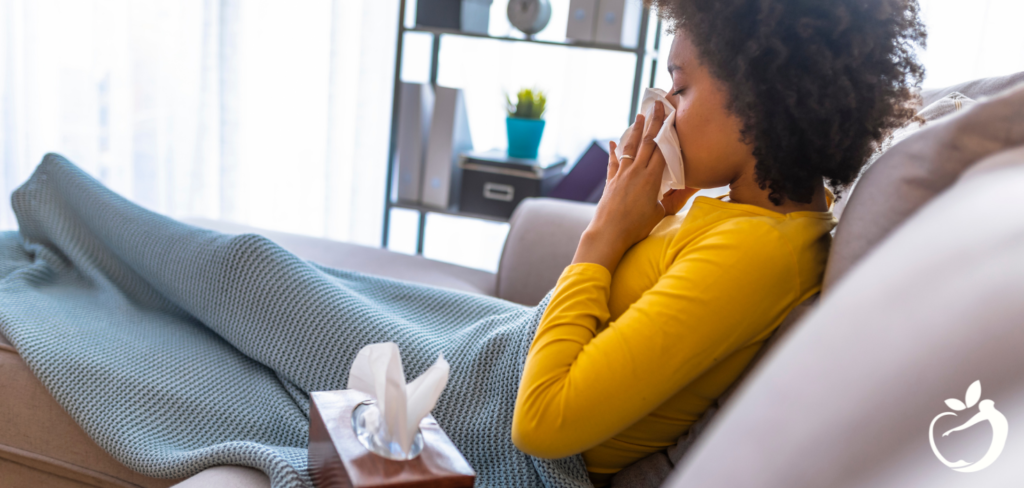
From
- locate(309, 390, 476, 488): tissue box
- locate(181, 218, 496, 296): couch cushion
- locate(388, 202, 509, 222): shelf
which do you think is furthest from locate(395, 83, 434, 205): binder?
locate(309, 390, 476, 488): tissue box

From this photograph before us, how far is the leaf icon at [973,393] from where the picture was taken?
16.6 inches

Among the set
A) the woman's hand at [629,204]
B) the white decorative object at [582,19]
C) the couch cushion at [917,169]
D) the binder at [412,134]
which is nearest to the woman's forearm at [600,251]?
the woman's hand at [629,204]

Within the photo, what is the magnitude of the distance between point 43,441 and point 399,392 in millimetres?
659

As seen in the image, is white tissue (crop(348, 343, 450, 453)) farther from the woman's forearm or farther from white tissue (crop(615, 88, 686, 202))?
white tissue (crop(615, 88, 686, 202))

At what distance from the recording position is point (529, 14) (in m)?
2.16

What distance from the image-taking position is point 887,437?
0.41 metres

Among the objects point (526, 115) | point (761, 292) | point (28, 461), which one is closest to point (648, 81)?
point (526, 115)

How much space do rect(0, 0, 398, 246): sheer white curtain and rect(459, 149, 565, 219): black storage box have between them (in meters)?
0.76

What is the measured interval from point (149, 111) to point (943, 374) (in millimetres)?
3069

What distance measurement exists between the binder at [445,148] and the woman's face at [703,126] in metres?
1.49

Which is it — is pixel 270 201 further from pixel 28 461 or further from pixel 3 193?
pixel 28 461

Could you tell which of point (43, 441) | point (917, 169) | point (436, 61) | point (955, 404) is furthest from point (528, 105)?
point (955, 404)

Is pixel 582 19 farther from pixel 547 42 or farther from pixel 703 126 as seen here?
pixel 703 126

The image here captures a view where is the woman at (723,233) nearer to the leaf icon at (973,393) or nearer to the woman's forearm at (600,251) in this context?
the woman's forearm at (600,251)
